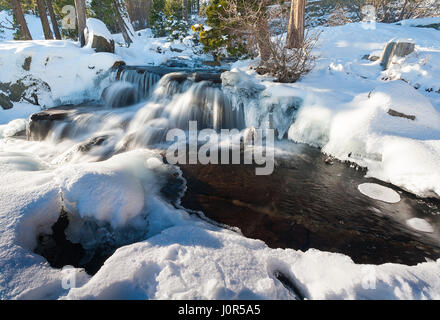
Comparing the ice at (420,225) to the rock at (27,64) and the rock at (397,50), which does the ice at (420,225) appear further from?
the rock at (27,64)

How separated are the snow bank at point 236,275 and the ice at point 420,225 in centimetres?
88

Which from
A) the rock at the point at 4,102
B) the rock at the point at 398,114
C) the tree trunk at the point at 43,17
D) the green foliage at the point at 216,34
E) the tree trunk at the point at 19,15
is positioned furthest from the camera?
the tree trunk at the point at 43,17

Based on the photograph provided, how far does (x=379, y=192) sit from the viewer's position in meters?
3.57

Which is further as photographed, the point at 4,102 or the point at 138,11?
the point at 138,11

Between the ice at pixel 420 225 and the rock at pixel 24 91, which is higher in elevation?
the rock at pixel 24 91

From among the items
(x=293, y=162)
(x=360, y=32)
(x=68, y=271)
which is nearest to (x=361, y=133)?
(x=293, y=162)

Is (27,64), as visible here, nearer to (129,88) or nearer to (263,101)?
(129,88)

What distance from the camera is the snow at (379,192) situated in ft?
11.2

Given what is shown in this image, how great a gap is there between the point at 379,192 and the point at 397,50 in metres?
6.02

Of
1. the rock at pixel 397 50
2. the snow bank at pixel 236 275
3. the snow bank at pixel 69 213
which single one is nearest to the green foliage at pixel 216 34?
the rock at pixel 397 50

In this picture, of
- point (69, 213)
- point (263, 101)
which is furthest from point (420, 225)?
point (69, 213)

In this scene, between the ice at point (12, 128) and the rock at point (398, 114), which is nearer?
the rock at point (398, 114)

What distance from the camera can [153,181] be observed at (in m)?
3.74

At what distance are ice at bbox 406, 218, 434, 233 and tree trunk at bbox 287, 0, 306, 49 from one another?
22.9 ft
